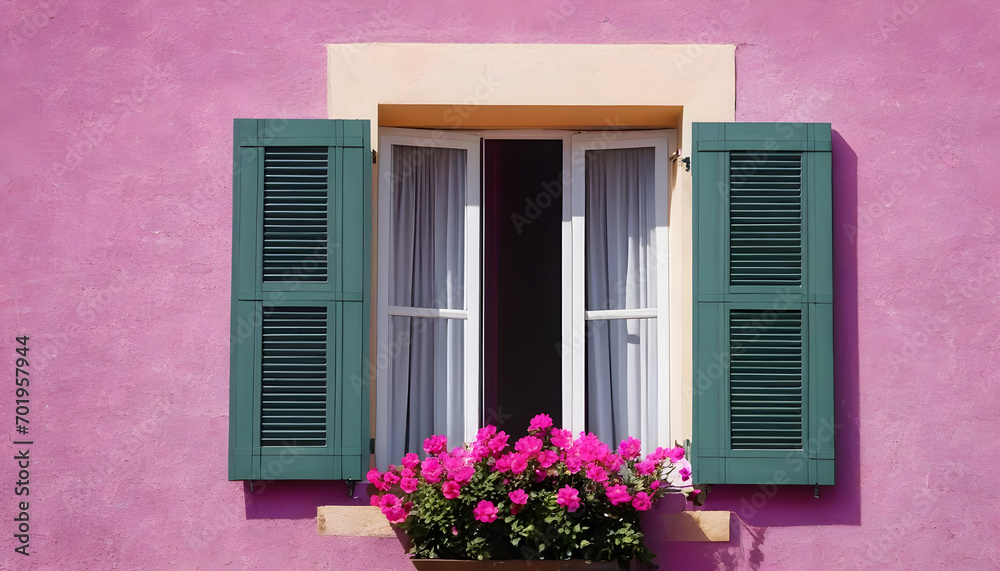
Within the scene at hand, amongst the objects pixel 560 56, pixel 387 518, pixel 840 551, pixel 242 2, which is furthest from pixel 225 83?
pixel 840 551

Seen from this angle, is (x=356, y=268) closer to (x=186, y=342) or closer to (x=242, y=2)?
(x=186, y=342)

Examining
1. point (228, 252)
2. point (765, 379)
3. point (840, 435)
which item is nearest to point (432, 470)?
point (228, 252)

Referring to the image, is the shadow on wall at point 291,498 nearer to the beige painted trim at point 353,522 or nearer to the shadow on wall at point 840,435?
the beige painted trim at point 353,522

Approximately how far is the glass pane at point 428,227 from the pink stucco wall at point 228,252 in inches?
20.9

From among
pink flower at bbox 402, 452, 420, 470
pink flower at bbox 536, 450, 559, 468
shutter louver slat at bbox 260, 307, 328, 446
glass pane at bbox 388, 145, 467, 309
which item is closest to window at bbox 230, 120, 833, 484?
shutter louver slat at bbox 260, 307, 328, 446

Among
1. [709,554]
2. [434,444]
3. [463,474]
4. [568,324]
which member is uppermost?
[568,324]

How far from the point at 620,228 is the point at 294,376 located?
164cm

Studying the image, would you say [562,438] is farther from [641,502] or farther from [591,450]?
[641,502]

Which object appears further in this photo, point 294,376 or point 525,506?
point 294,376

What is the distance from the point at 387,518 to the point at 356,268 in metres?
1.06

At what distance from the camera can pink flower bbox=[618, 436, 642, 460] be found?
16.5 feet

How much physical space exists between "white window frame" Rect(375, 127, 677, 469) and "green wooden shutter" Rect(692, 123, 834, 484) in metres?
0.32

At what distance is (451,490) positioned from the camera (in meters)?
4.82

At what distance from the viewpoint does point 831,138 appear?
524cm
